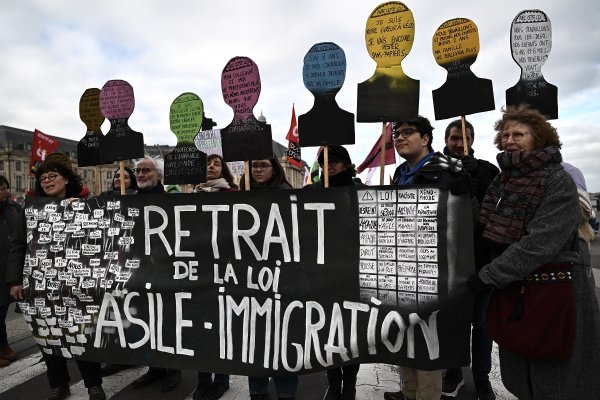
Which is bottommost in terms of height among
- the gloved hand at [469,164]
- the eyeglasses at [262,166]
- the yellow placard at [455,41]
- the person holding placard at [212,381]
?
the person holding placard at [212,381]

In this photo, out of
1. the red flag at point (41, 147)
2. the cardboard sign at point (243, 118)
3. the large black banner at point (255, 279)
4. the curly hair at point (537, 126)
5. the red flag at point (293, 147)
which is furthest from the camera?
the red flag at point (293, 147)

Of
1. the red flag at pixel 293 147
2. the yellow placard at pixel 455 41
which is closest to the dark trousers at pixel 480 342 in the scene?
the yellow placard at pixel 455 41

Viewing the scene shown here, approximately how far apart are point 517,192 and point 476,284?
56 centimetres

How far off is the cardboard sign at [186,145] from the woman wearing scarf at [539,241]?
2109 millimetres

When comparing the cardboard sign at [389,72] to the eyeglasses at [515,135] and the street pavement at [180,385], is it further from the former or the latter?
the street pavement at [180,385]

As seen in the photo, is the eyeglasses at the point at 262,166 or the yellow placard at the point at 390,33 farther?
the eyeglasses at the point at 262,166

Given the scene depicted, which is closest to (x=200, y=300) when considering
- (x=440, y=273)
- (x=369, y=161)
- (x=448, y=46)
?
(x=440, y=273)

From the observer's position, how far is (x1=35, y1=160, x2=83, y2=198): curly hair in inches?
135

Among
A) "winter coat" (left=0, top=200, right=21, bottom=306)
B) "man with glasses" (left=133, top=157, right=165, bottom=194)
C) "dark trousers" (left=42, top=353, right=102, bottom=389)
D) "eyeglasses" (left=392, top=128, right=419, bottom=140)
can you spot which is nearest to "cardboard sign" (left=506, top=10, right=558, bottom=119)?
"eyeglasses" (left=392, top=128, right=419, bottom=140)

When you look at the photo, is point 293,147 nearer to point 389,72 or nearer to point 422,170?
point 389,72

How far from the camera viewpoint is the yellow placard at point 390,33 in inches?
98.4

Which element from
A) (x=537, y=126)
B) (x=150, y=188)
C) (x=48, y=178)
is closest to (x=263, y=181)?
(x=150, y=188)

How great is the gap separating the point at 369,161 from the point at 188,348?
6354 mm

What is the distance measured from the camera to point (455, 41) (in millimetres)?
2623
